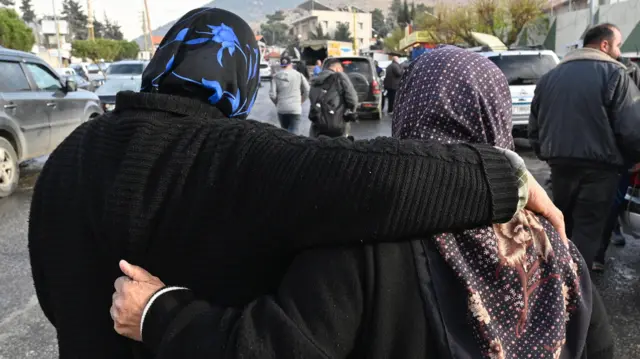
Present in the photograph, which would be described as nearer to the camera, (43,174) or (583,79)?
(43,174)

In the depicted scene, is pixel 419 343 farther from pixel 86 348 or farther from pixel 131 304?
pixel 86 348

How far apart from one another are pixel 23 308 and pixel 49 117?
5.29m

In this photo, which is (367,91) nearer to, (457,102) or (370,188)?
(457,102)

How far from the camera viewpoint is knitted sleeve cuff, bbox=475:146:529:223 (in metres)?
1.10

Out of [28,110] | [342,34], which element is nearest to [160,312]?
[28,110]

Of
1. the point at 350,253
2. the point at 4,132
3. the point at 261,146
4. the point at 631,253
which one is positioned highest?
the point at 261,146

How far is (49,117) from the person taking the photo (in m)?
8.59

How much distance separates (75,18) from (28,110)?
99350mm

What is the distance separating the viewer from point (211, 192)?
1.16m

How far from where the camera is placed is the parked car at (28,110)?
751 centimetres

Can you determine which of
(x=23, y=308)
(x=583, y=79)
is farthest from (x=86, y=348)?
(x=583, y=79)

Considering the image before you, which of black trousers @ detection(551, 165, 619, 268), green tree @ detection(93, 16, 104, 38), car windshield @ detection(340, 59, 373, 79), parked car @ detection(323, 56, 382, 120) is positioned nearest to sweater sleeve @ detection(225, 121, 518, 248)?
black trousers @ detection(551, 165, 619, 268)

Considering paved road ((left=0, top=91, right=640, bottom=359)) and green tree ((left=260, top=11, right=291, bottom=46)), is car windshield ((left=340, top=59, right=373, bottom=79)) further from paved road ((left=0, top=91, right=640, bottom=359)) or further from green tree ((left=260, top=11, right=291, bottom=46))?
green tree ((left=260, top=11, right=291, bottom=46))

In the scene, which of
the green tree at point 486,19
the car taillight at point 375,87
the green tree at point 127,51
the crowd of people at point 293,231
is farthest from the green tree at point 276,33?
the crowd of people at point 293,231
